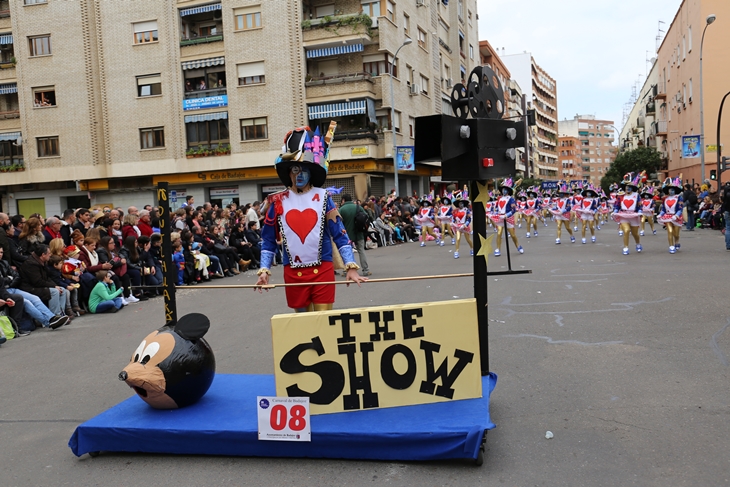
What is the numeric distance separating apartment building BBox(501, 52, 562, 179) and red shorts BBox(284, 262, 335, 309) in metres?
97.3

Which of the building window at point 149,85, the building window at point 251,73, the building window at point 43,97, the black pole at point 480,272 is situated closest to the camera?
the black pole at point 480,272

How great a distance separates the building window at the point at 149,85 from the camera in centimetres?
3778

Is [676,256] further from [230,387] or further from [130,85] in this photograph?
[130,85]

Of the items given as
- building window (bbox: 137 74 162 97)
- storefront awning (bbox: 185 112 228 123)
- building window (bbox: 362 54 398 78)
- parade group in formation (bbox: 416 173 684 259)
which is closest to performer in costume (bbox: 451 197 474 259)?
parade group in formation (bbox: 416 173 684 259)

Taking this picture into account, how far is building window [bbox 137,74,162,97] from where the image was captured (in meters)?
37.8

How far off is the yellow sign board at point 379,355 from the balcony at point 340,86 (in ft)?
106

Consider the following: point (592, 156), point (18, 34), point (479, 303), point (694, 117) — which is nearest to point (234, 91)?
point (18, 34)

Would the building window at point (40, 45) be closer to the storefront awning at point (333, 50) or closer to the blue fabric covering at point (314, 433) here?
the storefront awning at point (333, 50)

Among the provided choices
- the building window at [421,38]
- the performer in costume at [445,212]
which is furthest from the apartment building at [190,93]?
the performer in costume at [445,212]

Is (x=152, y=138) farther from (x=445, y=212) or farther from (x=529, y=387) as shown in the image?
(x=529, y=387)

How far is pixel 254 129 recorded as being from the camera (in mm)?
37000

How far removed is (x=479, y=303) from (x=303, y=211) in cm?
168

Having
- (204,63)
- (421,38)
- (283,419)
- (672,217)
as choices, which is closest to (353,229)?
(672,217)

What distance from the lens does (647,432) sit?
185 inches
